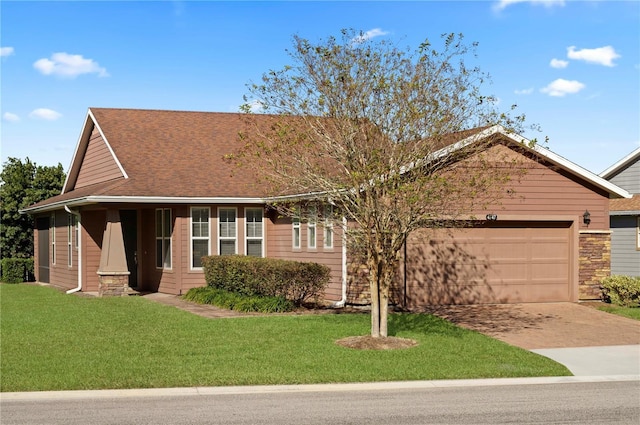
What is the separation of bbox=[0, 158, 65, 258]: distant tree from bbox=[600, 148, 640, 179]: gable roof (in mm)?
22917

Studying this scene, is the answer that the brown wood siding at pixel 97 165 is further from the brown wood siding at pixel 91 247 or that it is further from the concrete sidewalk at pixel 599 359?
the concrete sidewalk at pixel 599 359

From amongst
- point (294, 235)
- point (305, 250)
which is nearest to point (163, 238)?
point (294, 235)

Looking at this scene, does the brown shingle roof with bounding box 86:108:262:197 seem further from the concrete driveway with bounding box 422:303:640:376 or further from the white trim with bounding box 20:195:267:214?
the concrete driveway with bounding box 422:303:640:376

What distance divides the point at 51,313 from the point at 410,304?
854 centimetres

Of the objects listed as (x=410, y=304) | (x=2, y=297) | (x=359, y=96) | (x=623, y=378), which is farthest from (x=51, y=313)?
(x=623, y=378)

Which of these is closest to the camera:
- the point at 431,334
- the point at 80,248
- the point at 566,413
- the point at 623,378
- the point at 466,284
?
the point at 566,413

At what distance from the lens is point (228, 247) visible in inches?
934

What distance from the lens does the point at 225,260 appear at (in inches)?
822

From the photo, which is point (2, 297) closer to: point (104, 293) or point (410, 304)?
point (104, 293)

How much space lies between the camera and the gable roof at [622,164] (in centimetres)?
2881

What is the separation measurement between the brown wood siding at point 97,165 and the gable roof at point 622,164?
57.9 feet

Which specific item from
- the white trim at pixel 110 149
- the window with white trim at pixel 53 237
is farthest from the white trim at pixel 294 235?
the window with white trim at pixel 53 237

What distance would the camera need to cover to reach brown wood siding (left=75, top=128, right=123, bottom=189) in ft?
83.3

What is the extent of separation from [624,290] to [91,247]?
16.0 metres
